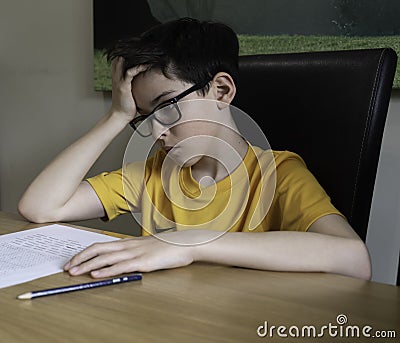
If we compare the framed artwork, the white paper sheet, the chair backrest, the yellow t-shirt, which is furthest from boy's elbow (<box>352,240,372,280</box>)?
the framed artwork

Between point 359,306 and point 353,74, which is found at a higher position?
point 353,74

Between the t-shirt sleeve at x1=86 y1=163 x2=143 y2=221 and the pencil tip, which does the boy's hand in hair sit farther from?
the pencil tip

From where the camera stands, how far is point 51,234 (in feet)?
3.17

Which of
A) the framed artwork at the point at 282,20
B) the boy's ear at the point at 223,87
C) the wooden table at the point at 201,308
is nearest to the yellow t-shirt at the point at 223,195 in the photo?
the boy's ear at the point at 223,87

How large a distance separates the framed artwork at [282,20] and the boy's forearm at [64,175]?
0.69 metres

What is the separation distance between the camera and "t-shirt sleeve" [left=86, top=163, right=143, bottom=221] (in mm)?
1179

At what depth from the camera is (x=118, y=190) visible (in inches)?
47.0

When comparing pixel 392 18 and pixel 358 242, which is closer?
pixel 358 242

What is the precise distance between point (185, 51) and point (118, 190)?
1.04 ft

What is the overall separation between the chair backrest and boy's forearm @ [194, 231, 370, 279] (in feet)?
0.85

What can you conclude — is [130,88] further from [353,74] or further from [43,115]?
[43,115]

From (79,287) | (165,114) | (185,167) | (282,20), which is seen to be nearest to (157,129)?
(165,114)

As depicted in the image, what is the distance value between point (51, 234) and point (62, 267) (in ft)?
0.69

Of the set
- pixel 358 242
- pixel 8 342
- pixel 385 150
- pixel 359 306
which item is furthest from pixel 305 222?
pixel 385 150
